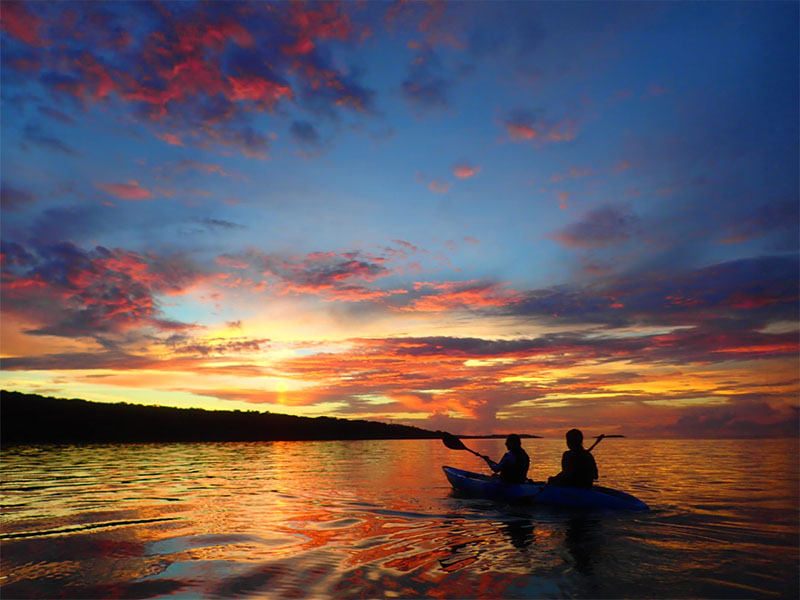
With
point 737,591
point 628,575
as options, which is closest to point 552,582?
point 628,575

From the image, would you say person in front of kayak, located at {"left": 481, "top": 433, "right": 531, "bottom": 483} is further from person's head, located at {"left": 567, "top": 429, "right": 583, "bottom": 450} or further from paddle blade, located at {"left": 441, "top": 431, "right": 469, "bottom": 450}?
paddle blade, located at {"left": 441, "top": 431, "right": 469, "bottom": 450}

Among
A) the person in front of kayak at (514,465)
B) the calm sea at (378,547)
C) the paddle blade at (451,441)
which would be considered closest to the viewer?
the calm sea at (378,547)

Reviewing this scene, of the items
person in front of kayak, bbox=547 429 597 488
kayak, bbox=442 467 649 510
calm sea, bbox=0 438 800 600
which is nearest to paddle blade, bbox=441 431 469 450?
calm sea, bbox=0 438 800 600

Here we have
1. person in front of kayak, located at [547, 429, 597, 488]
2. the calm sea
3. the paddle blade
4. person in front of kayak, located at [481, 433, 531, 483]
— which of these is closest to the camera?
the calm sea

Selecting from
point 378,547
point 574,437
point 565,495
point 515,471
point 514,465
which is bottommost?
point 378,547

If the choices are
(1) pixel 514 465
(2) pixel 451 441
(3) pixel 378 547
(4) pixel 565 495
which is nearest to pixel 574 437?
(4) pixel 565 495

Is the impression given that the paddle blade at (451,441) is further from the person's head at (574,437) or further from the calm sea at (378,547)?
the person's head at (574,437)

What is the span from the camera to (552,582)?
28.7ft

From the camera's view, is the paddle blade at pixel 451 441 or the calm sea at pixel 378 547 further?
the paddle blade at pixel 451 441

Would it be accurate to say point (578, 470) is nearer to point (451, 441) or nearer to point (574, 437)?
point (574, 437)

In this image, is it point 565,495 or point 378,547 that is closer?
point 378,547

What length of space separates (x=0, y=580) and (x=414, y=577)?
725 centimetres

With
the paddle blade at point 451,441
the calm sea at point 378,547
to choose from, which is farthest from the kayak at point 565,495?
the paddle blade at point 451,441

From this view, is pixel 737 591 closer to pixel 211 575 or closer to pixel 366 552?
pixel 366 552
